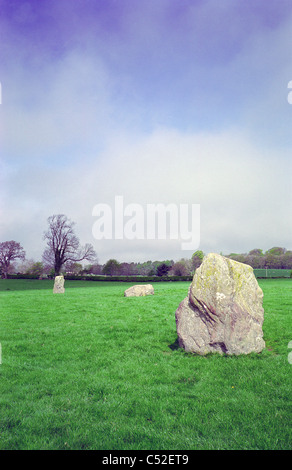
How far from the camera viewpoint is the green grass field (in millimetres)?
5113

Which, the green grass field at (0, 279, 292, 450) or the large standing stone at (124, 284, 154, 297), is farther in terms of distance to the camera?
the large standing stone at (124, 284, 154, 297)

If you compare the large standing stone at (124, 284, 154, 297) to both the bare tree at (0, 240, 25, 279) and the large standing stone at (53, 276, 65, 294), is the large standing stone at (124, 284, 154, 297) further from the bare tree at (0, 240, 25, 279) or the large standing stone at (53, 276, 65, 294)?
the bare tree at (0, 240, 25, 279)

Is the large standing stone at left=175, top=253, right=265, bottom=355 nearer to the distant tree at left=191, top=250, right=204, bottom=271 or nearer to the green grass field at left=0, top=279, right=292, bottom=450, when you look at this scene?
the green grass field at left=0, top=279, right=292, bottom=450

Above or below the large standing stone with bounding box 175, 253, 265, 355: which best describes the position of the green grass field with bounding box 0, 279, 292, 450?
below

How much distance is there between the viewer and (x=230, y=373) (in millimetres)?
7934

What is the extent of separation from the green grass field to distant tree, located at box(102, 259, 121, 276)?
103051 mm

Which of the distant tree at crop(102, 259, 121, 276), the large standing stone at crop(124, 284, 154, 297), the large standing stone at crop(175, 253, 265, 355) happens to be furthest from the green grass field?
the distant tree at crop(102, 259, 121, 276)

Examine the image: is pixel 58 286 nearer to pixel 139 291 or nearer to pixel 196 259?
pixel 139 291

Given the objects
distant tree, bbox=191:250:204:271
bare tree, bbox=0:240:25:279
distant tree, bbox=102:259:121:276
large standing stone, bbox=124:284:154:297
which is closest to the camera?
large standing stone, bbox=124:284:154:297

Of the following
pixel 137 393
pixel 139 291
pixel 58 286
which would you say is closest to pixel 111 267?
pixel 58 286

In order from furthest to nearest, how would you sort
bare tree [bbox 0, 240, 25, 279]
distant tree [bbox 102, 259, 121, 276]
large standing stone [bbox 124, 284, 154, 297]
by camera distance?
distant tree [bbox 102, 259, 121, 276] < bare tree [bbox 0, 240, 25, 279] < large standing stone [bbox 124, 284, 154, 297]

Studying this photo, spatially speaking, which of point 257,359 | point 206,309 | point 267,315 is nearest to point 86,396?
point 206,309

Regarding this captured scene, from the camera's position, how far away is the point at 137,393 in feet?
22.7
